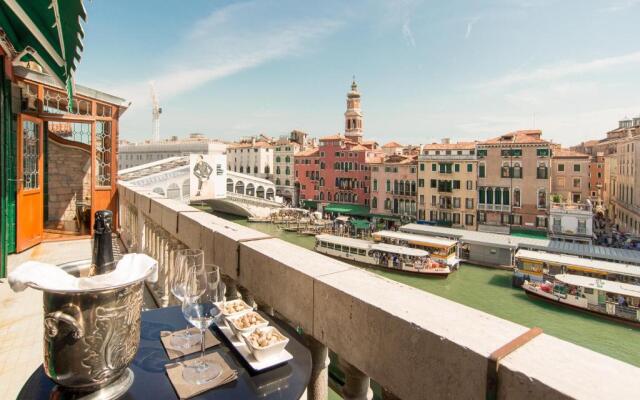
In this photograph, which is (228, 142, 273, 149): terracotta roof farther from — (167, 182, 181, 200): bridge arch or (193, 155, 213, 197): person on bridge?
(167, 182, 181, 200): bridge arch

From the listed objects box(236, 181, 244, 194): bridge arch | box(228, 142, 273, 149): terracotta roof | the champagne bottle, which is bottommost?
the champagne bottle

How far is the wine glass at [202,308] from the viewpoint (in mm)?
1623

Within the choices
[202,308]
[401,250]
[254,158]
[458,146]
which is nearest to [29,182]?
[202,308]

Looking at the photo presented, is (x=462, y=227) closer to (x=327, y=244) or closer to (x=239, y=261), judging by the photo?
(x=327, y=244)

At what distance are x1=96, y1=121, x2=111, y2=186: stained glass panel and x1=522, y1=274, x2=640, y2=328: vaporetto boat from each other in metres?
22.0

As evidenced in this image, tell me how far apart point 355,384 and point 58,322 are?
4.21 ft

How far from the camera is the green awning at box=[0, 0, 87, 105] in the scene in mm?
2955

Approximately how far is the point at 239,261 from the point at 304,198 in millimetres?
48671

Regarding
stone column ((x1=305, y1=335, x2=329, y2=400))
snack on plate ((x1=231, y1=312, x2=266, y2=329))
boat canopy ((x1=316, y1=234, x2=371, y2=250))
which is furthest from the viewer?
boat canopy ((x1=316, y1=234, x2=371, y2=250))

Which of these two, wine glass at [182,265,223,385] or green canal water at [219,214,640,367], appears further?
green canal water at [219,214,640,367]

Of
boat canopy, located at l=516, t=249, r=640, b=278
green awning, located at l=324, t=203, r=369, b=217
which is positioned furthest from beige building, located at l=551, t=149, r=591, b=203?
green awning, located at l=324, t=203, r=369, b=217

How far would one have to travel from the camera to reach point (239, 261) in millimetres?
2764

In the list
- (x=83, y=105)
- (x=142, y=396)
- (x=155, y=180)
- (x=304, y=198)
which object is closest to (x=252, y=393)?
(x=142, y=396)

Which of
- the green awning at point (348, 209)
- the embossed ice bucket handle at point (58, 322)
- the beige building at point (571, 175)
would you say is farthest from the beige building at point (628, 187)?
the embossed ice bucket handle at point (58, 322)
